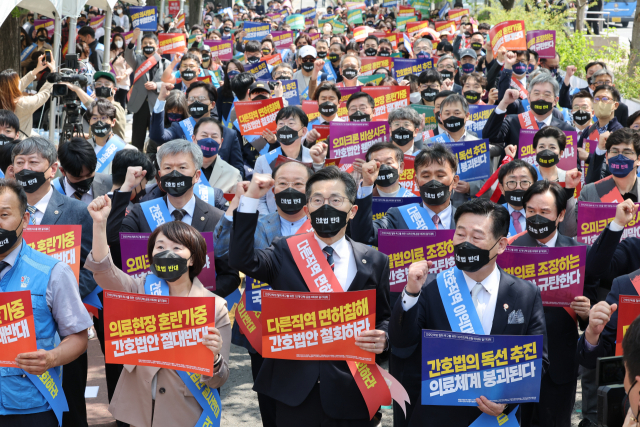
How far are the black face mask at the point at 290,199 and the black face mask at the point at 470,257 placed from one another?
1258 millimetres

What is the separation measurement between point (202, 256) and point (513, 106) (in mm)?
6936

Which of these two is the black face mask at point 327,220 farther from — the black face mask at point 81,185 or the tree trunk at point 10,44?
the tree trunk at point 10,44

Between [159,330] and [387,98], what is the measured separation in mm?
6682


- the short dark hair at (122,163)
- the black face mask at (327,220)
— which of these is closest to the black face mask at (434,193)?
the black face mask at (327,220)

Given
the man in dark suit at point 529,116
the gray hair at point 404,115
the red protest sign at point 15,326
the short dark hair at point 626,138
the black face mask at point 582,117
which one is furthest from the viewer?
the black face mask at point 582,117

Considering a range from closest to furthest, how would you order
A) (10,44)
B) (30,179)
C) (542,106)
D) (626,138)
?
(30,179)
(626,138)
(542,106)
(10,44)

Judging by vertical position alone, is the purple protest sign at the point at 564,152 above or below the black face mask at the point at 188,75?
below

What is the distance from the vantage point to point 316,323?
3939mm

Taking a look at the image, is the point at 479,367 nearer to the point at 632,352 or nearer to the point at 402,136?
the point at 632,352

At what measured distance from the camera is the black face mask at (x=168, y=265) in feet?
13.5

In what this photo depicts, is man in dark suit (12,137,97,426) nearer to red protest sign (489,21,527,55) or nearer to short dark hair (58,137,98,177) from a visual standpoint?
short dark hair (58,137,98,177)

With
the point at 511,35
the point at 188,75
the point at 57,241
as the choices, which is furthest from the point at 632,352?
the point at 511,35

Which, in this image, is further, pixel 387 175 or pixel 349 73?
pixel 349 73

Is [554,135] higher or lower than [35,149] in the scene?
Answer: lower
